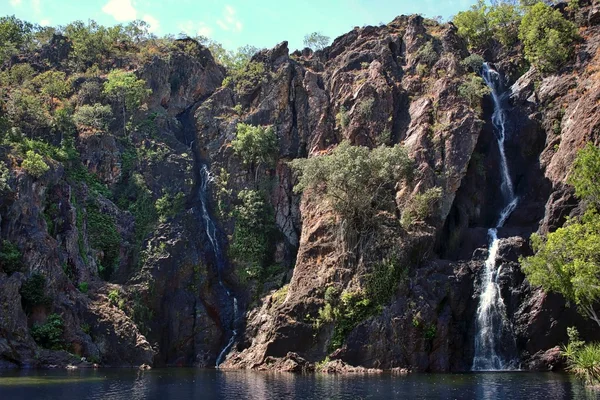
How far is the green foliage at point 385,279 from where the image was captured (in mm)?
58688

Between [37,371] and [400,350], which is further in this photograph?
[400,350]

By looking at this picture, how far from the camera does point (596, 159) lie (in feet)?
160

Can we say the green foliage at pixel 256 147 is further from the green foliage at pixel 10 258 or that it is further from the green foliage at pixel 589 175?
the green foliage at pixel 589 175

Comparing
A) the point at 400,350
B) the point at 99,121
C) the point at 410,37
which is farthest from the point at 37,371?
the point at 410,37

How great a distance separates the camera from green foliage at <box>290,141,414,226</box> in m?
61.4

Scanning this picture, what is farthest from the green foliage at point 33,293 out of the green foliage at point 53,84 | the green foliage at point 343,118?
the green foliage at point 343,118

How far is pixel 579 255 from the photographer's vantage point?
44625mm

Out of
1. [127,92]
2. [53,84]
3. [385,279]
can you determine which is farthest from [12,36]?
[385,279]

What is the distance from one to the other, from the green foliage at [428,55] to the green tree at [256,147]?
72.4 feet

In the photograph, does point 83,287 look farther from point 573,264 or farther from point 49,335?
point 573,264

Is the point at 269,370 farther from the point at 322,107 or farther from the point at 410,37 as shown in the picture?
the point at 410,37

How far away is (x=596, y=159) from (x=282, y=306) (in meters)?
31.6

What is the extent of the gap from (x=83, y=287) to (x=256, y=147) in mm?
27546

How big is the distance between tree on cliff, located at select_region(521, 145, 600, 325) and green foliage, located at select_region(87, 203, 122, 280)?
1775 inches
